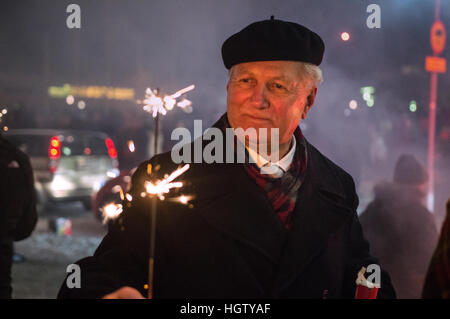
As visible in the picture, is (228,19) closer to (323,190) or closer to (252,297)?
(323,190)

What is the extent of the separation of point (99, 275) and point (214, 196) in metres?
0.58

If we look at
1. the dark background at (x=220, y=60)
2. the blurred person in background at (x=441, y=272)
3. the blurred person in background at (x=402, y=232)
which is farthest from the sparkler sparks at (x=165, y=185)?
the blurred person in background at (x=402, y=232)

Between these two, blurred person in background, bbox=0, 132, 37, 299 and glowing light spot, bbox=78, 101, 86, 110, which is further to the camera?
glowing light spot, bbox=78, 101, 86, 110

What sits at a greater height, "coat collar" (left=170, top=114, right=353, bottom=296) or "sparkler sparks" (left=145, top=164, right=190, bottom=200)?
"sparkler sparks" (left=145, top=164, right=190, bottom=200)

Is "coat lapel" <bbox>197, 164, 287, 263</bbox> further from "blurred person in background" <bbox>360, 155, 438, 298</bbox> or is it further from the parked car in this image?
the parked car

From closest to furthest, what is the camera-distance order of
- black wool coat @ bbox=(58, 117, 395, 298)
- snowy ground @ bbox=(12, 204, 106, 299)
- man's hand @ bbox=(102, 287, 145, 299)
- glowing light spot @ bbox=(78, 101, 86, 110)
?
man's hand @ bbox=(102, 287, 145, 299)
black wool coat @ bbox=(58, 117, 395, 298)
snowy ground @ bbox=(12, 204, 106, 299)
glowing light spot @ bbox=(78, 101, 86, 110)

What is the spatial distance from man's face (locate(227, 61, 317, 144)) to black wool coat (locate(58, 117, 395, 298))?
0.76 feet

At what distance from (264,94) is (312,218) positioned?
0.59 m

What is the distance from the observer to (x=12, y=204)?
3.64m

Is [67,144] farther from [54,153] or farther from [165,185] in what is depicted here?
[165,185]

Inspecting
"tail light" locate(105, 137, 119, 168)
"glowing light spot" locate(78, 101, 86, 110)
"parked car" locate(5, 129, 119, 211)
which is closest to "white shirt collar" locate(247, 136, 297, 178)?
"parked car" locate(5, 129, 119, 211)

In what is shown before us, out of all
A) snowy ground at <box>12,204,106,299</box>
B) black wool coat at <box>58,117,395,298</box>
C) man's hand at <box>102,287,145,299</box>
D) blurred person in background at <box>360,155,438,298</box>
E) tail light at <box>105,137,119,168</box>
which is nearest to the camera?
man's hand at <box>102,287,145,299</box>

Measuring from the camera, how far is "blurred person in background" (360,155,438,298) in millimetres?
4109

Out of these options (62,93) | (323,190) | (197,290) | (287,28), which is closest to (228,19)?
(287,28)
